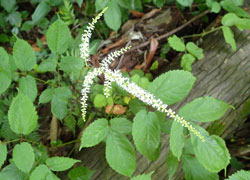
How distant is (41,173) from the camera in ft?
6.13

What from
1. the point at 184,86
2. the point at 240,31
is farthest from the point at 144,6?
the point at 184,86

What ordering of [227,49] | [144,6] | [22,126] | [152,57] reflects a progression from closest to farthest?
[22,126], [227,49], [152,57], [144,6]

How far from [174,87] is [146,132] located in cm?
36

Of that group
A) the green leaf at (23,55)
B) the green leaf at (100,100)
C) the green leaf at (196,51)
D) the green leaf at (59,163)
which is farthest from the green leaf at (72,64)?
the green leaf at (196,51)

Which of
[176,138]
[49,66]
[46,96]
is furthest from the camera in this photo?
[46,96]

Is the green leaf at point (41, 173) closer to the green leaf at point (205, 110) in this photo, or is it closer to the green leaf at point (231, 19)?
the green leaf at point (205, 110)

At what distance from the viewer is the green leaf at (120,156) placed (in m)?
1.89

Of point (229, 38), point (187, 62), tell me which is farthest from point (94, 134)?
point (229, 38)

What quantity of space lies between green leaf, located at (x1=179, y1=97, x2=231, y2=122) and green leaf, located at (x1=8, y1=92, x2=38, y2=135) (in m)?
1.00

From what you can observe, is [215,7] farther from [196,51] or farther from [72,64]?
[72,64]

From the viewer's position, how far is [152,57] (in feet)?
11.0

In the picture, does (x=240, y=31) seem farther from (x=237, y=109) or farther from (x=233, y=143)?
(x=233, y=143)

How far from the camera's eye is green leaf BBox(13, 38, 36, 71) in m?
2.18

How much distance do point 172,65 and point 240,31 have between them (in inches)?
29.6
